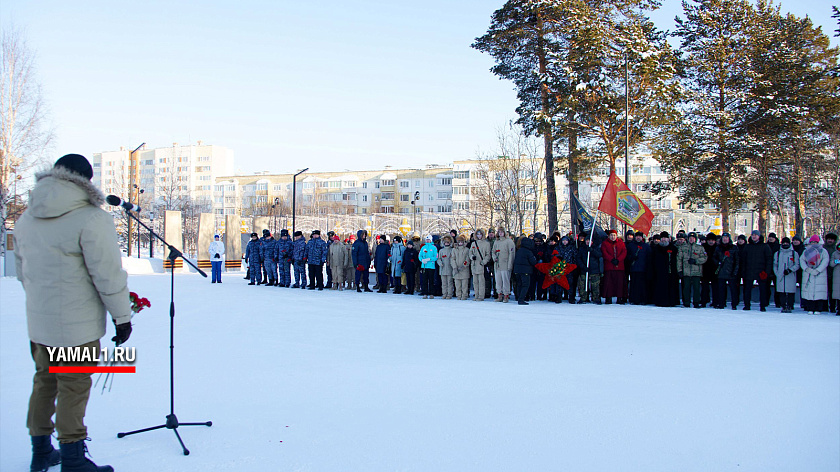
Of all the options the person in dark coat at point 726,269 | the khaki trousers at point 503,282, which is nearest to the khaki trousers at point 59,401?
the khaki trousers at point 503,282

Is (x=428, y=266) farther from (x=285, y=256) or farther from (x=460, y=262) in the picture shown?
(x=285, y=256)

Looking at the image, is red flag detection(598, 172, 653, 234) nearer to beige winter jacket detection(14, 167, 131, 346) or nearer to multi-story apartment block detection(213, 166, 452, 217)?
beige winter jacket detection(14, 167, 131, 346)

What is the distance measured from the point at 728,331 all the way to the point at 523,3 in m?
16.4

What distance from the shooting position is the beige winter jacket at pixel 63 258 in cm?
360

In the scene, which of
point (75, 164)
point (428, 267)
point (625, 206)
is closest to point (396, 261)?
point (428, 267)

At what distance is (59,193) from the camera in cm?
360

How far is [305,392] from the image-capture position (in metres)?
5.80

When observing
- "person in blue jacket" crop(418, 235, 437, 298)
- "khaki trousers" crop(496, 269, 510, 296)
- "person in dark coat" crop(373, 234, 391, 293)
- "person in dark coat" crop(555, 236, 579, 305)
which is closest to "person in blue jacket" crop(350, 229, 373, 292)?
"person in dark coat" crop(373, 234, 391, 293)

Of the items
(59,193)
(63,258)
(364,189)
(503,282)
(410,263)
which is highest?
(364,189)

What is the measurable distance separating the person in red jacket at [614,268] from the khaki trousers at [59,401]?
42.0 feet

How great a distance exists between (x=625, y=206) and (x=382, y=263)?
713 centimetres

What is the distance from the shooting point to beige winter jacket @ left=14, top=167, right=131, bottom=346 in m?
3.60

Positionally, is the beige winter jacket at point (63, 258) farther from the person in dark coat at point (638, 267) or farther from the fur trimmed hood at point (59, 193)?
the person in dark coat at point (638, 267)

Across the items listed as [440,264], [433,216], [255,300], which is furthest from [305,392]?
[433,216]
